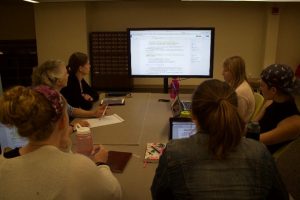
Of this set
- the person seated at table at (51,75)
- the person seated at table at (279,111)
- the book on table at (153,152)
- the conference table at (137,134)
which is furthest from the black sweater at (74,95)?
the person seated at table at (279,111)

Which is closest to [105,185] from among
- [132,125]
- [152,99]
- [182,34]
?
[132,125]

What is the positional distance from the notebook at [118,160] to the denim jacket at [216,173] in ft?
1.44

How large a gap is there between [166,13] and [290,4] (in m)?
2.29

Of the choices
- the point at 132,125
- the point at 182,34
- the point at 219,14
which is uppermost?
the point at 219,14

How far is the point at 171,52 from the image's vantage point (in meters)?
3.18

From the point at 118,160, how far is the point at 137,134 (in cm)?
44

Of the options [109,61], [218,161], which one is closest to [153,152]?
[218,161]

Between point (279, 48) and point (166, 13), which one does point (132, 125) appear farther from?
point (279, 48)

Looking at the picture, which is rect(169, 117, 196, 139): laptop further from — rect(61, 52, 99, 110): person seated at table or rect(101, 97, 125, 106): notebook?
rect(61, 52, 99, 110): person seated at table

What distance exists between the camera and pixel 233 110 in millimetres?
1103

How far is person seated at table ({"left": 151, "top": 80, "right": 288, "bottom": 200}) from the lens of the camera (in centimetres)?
107

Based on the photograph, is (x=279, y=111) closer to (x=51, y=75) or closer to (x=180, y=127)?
(x=180, y=127)

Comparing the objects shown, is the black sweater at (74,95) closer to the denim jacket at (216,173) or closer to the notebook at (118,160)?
the notebook at (118,160)

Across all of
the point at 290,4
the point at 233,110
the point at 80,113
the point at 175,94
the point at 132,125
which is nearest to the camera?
the point at 233,110
